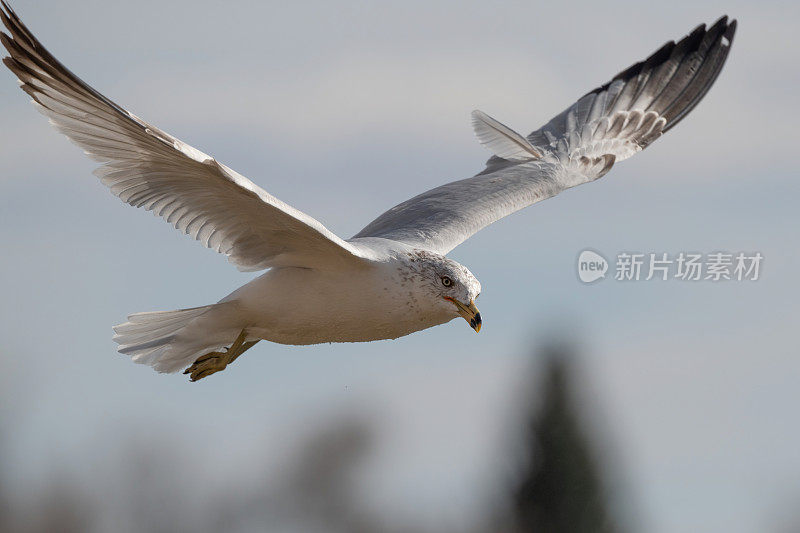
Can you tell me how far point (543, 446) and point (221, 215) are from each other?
1114 inches

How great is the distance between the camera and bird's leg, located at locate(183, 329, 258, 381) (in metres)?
10.7

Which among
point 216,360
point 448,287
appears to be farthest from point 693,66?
point 216,360

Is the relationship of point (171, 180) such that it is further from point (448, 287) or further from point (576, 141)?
point (576, 141)

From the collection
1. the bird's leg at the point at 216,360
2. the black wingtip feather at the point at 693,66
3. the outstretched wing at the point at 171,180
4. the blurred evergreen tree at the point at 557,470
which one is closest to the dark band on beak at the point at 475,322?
the outstretched wing at the point at 171,180

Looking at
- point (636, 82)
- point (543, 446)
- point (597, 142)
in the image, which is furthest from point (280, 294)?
point (543, 446)

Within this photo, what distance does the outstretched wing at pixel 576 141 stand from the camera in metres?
12.1

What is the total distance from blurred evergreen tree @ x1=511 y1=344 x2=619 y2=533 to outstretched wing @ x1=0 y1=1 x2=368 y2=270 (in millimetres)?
27685

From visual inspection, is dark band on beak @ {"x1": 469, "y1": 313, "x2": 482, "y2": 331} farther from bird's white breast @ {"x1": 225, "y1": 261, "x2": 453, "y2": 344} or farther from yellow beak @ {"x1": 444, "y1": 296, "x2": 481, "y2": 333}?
bird's white breast @ {"x1": 225, "y1": 261, "x2": 453, "y2": 344}

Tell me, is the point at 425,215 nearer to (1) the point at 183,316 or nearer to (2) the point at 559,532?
(1) the point at 183,316

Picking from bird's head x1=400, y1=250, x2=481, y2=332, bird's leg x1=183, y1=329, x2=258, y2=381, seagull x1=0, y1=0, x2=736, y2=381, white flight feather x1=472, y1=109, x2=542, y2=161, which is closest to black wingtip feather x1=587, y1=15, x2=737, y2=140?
white flight feather x1=472, y1=109, x2=542, y2=161

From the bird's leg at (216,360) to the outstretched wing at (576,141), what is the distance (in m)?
1.46

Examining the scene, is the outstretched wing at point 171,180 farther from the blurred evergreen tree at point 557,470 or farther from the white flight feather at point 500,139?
the blurred evergreen tree at point 557,470

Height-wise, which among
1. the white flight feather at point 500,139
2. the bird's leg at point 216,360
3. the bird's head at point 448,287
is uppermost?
the white flight feather at point 500,139

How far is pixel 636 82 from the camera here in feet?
48.5
